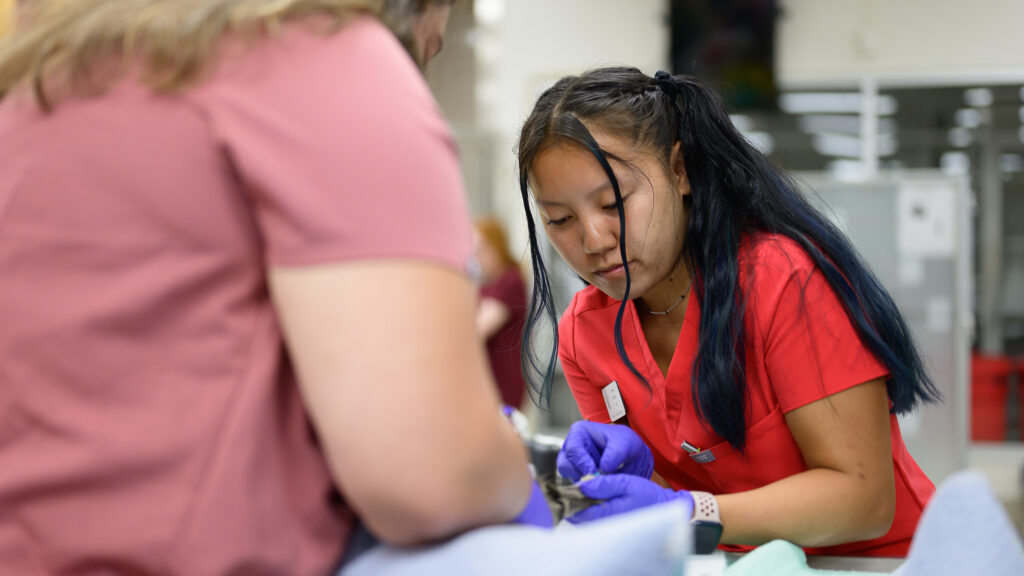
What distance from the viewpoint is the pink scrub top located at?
503 mm

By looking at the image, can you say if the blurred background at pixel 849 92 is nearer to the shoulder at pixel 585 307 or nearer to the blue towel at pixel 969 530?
the shoulder at pixel 585 307

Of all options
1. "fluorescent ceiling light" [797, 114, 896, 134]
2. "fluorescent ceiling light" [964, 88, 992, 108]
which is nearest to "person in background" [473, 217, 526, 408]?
"fluorescent ceiling light" [797, 114, 896, 134]

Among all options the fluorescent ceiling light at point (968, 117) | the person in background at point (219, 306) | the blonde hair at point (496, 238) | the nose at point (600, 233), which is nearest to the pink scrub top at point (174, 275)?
the person in background at point (219, 306)

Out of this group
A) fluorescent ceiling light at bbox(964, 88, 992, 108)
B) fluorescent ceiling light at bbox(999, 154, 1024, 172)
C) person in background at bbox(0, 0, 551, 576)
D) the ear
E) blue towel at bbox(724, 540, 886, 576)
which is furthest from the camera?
fluorescent ceiling light at bbox(999, 154, 1024, 172)

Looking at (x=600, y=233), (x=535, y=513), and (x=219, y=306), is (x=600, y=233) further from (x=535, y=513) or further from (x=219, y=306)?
(x=219, y=306)

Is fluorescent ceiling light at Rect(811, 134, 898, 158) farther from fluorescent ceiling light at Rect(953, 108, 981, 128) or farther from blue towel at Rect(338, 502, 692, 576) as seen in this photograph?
blue towel at Rect(338, 502, 692, 576)

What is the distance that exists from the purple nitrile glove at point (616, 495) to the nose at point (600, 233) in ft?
1.08

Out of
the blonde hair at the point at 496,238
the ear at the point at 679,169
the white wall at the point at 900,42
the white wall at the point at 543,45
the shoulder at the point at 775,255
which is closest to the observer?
the shoulder at the point at 775,255

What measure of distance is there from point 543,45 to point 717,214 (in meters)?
4.31

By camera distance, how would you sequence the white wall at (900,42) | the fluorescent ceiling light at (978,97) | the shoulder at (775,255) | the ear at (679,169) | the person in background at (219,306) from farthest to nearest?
1. the fluorescent ceiling light at (978,97)
2. the white wall at (900,42)
3. the ear at (679,169)
4. the shoulder at (775,255)
5. the person in background at (219,306)

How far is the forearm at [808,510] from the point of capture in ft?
3.33

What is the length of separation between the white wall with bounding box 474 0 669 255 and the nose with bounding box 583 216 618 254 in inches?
152

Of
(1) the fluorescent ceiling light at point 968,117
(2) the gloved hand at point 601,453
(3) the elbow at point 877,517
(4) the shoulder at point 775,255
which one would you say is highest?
(4) the shoulder at point 775,255

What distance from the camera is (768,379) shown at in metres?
1.12
